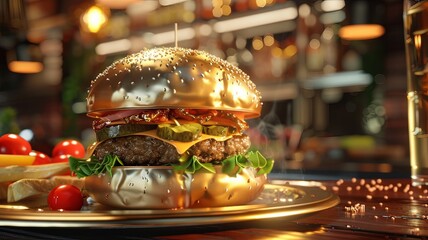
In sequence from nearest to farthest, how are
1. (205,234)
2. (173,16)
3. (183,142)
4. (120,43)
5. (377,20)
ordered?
(205,234), (183,142), (377,20), (173,16), (120,43)

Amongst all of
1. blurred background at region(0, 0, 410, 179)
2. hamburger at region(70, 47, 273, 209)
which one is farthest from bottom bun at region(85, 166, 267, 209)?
blurred background at region(0, 0, 410, 179)

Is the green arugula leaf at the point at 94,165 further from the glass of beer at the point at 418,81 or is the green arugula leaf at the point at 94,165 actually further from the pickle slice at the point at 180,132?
the glass of beer at the point at 418,81

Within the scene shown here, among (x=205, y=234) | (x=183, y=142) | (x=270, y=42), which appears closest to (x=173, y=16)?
(x=270, y=42)

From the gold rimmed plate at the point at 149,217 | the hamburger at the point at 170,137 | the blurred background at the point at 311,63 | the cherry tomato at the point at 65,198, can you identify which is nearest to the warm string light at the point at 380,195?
the gold rimmed plate at the point at 149,217

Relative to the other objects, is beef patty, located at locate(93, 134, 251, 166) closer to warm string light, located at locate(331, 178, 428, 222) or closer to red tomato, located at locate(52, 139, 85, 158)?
warm string light, located at locate(331, 178, 428, 222)

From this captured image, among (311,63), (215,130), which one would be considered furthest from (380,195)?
(311,63)

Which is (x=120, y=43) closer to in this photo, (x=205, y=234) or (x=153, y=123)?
(x=153, y=123)

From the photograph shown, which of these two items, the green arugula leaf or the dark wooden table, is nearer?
the dark wooden table

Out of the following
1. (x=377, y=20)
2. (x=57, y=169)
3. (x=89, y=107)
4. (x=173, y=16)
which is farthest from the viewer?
(x=173, y=16)

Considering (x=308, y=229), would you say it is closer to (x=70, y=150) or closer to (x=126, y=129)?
(x=126, y=129)
